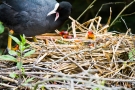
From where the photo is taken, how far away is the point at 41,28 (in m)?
4.02

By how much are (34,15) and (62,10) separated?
280mm

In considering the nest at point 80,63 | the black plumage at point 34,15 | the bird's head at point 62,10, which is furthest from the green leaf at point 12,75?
the bird's head at point 62,10

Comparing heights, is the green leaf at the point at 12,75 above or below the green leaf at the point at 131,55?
below

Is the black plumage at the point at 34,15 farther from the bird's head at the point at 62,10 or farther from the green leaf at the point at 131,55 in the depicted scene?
the green leaf at the point at 131,55

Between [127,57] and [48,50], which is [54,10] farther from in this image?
[127,57]

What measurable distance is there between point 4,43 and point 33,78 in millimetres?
2141

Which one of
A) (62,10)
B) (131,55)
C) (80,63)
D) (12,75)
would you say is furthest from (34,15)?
(12,75)

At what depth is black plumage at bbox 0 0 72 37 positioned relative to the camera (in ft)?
13.1

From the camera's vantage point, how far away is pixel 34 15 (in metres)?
3.98

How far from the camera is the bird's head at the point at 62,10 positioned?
3.99 m

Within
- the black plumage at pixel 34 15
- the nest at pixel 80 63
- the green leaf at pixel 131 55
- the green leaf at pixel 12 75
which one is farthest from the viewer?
the black plumage at pixel 34 15

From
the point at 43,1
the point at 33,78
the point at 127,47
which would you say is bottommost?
the point at 33,78

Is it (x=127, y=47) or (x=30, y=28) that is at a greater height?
(x=30, y=28)

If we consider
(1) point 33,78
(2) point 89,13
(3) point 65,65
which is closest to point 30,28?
(3) point 65,65
